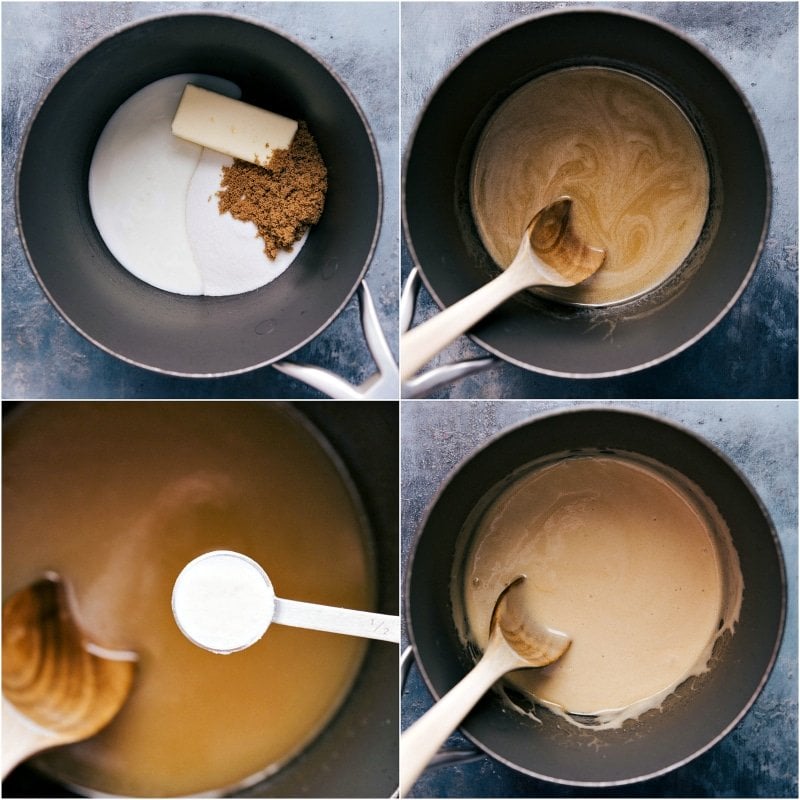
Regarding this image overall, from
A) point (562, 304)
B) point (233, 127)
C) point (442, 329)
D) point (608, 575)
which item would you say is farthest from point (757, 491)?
point (233, 127)

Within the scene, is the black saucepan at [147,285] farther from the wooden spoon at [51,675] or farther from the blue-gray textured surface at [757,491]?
the wooden spoon at [51,675]

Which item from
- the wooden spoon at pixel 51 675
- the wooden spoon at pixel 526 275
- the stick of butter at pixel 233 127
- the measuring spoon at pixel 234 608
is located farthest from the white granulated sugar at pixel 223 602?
the stick of butter at pixel 233 127

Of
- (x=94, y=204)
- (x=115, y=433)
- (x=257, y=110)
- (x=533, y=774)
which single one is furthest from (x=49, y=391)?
(x=533, y=774)

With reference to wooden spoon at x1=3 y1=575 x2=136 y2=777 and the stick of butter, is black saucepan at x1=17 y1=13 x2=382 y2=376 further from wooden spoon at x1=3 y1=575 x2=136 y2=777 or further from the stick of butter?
wooden spoon at x1=3 y1=575 x2=136 y2=777

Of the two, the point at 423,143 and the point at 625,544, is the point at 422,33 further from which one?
the point at 625,544

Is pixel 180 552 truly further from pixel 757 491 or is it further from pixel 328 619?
pixel 757 491

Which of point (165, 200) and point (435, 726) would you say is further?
point (165, 200)

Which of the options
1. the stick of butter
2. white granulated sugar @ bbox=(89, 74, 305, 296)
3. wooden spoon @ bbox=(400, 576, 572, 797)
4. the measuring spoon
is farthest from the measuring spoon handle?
the stick of butter
